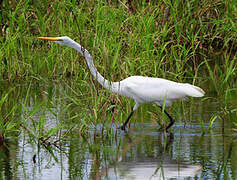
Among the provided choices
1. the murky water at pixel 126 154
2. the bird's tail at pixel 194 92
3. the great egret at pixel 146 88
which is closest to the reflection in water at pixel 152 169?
the murky water at pixel 126 154

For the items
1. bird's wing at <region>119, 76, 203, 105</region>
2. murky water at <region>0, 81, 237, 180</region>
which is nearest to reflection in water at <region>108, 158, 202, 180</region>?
murky water at <region>0, 81, 237, 180</region>

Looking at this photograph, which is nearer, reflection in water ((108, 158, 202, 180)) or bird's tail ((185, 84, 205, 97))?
reflection in water ((108, 158, 202, 180))

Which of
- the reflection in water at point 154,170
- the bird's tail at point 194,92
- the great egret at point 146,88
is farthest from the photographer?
the great egret at point 146,88

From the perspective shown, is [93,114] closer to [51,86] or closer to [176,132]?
[176,132]

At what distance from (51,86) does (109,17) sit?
1.84 meters

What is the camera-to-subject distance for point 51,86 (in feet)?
32.7

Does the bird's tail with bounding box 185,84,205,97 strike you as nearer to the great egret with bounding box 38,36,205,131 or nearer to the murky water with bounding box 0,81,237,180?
the great egret with bounding box 38,36,205,131

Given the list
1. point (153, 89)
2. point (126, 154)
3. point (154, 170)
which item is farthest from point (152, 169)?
point (153, 89)

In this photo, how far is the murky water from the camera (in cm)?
490

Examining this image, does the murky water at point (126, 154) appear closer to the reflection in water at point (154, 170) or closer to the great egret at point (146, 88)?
the reflection in water at point (154, 170)

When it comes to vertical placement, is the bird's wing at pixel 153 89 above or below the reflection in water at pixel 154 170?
above

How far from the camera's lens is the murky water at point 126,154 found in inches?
193

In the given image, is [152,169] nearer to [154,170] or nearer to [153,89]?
[154,170]

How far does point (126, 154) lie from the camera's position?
5660 mm
